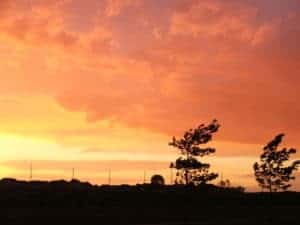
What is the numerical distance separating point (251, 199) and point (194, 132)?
12004 mm

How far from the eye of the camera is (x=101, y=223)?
42812mm

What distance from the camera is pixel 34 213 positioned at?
4706 cm

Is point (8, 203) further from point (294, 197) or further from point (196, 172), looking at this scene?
point (294, 197)

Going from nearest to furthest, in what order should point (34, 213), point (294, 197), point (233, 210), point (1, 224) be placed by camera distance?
point (1, 224) → point (34, 213) → point (233, 210) → point (294, 197)

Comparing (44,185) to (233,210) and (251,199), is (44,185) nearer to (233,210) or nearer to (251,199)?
(251,199)

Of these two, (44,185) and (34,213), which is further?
(44,185)

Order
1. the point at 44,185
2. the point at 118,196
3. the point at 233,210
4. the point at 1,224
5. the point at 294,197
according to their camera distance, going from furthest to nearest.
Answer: the point at 44,185 < the point at 294,197 < the point at 118,196 < the point at 233,210 < the point at 1,224

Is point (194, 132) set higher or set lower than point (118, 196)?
higher

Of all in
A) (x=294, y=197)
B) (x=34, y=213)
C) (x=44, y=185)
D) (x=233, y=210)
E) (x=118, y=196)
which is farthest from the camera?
(x=44, y=185)

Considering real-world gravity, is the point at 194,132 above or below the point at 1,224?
above

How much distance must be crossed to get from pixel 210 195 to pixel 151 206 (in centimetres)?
1416

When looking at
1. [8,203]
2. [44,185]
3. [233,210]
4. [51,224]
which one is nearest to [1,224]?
[51,224]

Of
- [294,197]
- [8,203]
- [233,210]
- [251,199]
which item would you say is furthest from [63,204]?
[294,197]

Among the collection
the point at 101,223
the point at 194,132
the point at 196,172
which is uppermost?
the point at 194,132
